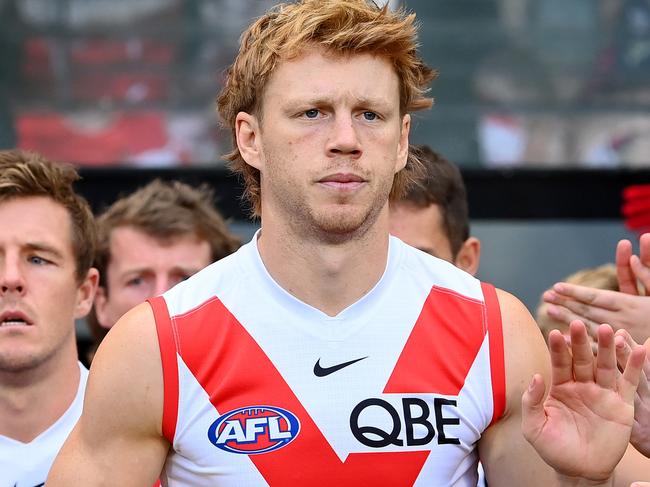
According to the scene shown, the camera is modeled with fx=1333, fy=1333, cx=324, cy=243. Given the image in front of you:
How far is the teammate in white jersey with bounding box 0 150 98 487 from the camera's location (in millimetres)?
4184

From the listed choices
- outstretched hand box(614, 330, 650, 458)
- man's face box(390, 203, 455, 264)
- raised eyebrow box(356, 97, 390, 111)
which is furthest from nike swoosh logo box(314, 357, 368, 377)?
man's face box(390, 203, 455, 264)

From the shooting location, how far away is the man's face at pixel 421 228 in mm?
4770

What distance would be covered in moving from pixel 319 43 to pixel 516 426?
1.08 m

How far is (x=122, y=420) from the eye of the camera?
3256 mm

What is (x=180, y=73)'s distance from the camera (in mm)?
6570

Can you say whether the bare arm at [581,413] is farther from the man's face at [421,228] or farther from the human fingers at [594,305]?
the man's face at [421,228]

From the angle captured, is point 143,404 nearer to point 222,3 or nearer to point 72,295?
point 72,295

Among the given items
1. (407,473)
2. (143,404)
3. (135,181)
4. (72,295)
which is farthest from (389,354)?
(135,181)

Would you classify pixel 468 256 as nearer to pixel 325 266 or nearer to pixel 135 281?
pixel 135 281

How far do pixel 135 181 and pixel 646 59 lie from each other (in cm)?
257

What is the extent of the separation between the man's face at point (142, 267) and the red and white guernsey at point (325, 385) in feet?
5.80

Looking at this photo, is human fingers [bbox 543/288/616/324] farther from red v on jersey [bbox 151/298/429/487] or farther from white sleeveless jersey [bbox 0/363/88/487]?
white sleeveless jersey [bbox 0/363/88/487]

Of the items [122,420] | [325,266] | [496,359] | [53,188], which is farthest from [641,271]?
[53,188]

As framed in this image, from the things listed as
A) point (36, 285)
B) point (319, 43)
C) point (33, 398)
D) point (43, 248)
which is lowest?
point (33, 398)
